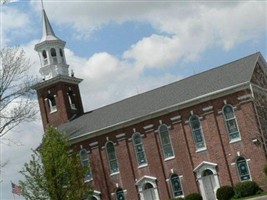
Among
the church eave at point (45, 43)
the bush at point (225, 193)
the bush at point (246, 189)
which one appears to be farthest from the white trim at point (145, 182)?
the church eave at point (45, 43)

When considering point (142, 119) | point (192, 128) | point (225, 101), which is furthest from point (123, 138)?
point (225, 101)

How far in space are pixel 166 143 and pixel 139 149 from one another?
2549mm

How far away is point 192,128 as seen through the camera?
41375mm

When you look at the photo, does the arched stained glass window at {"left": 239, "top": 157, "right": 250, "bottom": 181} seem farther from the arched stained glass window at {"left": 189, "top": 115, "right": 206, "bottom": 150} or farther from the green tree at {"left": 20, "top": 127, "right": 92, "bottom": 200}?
the green tree at {"left": 20, "top": 127, "right": 92, "bottom": 200}

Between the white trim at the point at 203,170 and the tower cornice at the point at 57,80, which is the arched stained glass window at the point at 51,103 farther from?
the white trim at the point at 203,170

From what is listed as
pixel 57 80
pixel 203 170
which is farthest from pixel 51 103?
pixel 203 170

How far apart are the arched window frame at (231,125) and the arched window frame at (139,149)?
7427mm

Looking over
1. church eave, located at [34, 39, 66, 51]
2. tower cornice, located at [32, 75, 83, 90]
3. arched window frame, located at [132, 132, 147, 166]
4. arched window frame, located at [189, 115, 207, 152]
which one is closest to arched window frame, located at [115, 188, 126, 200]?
arched window frame, located at [132, 132, 147, 166]

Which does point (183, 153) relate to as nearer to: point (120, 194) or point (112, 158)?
point (112, 158)

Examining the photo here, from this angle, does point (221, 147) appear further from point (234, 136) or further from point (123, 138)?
point (123, 138)

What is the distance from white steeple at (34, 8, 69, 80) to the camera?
53.5 meters

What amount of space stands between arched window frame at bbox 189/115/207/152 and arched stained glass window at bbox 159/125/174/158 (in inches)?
86.5

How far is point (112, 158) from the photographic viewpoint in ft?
149

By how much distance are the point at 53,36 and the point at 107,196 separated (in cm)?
1874
